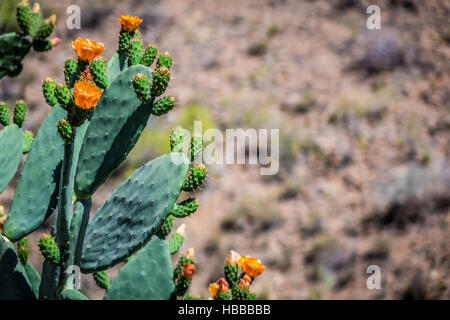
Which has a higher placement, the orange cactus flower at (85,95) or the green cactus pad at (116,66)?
the green cactus pad at (116,66)

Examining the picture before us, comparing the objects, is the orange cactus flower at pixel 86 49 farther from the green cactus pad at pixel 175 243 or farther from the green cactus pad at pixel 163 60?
the green cactus pad at pixel 175 243

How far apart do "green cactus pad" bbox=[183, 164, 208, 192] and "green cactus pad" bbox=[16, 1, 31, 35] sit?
4.26ft

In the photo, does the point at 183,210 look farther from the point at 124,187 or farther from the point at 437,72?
the point at 437,72

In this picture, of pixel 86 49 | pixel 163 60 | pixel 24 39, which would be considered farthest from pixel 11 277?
pixel 24 39

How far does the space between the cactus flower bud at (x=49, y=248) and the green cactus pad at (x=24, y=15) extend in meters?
1.26

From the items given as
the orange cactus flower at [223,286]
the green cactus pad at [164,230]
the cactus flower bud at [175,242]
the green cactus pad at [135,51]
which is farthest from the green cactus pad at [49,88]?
the orange cactus flower at [223,286]

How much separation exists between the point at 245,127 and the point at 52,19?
5.06m

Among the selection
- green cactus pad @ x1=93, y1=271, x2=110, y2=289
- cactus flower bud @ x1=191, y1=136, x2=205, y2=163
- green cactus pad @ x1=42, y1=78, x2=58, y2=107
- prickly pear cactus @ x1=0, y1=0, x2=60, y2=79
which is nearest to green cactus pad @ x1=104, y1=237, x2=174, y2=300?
cactus flower bud @ x1=191, y1=136, x2=205, y2=163

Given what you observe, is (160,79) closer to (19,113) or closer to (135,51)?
(135,51)

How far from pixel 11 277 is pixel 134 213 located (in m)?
0.60

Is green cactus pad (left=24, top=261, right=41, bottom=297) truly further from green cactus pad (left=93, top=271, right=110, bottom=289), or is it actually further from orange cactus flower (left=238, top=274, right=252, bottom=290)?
orange cactus flower (left=238, top=274, right=252, bottom=290)

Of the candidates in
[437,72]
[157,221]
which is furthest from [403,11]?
[157,221]

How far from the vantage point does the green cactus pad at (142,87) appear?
1728 millimetres

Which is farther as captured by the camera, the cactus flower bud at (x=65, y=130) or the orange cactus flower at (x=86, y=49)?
the orange cactus flower at (x=86, y=49)
